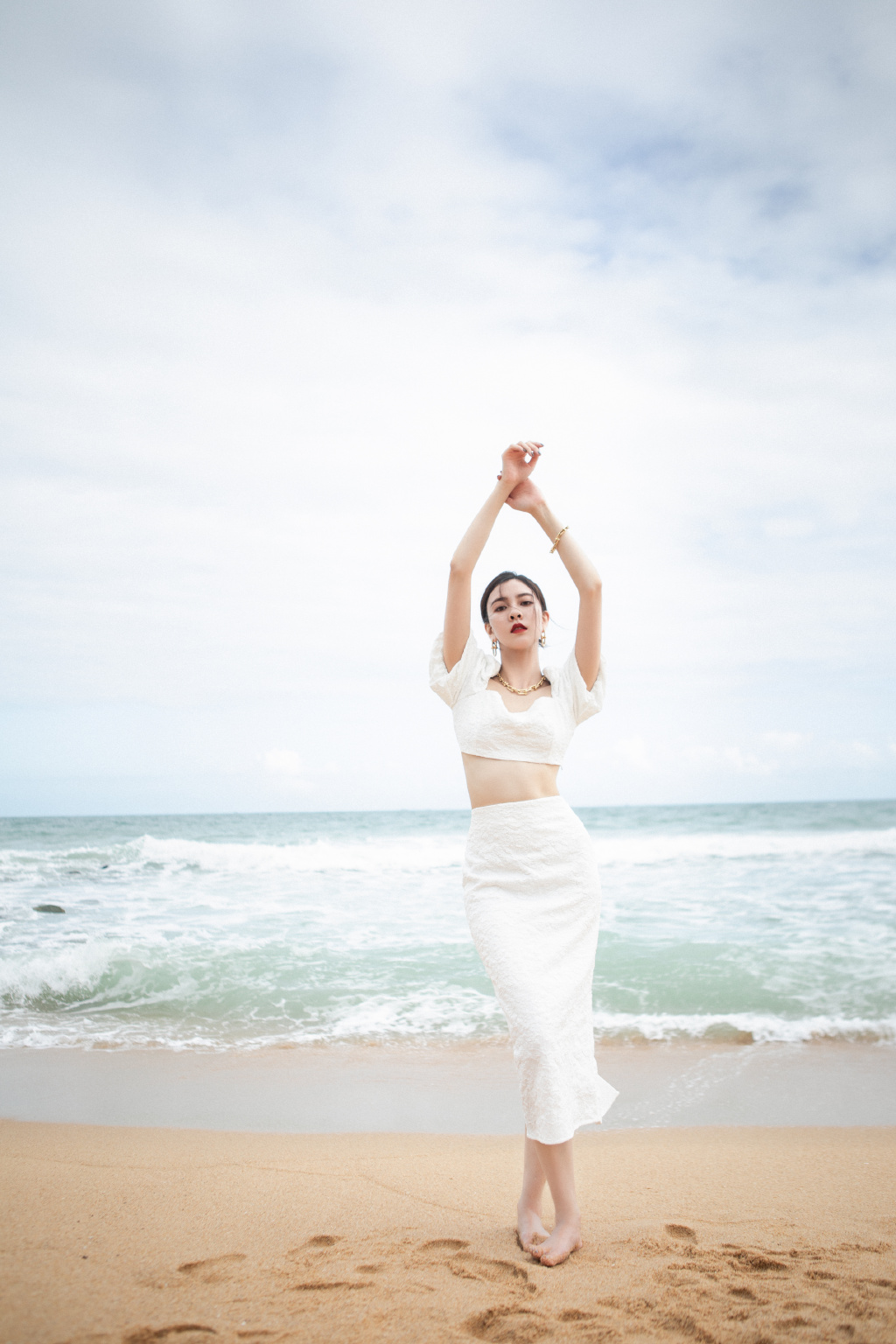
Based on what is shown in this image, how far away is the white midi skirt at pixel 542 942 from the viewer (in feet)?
9.42

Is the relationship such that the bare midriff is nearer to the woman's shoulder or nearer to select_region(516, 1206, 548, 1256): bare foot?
the woman's shoulder

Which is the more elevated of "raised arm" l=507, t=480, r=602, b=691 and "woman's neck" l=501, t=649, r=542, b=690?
"raised arm" l=507, t=480, r=602, b=691

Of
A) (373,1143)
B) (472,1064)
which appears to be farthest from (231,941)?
(373,1143)

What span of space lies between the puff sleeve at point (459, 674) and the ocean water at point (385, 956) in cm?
384

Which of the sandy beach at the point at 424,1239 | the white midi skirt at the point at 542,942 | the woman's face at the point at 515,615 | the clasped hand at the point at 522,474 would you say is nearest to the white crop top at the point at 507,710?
the woman's face at the point at 515,615

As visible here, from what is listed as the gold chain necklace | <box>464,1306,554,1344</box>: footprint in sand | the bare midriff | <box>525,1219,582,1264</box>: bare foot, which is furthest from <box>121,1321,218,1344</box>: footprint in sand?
the gold chain necklace

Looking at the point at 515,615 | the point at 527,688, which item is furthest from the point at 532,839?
the point at 515,615

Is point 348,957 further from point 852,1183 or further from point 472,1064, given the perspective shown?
point 852,1183

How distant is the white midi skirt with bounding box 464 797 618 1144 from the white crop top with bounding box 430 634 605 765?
23 cm

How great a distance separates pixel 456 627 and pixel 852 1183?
126 inches

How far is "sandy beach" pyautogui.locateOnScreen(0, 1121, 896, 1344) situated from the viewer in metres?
2.34

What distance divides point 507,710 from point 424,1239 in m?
2.03

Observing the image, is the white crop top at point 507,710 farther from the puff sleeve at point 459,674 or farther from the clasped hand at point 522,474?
the clasped hand at point 522,474

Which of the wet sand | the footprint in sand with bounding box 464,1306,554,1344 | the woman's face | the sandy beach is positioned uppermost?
the woman's face
